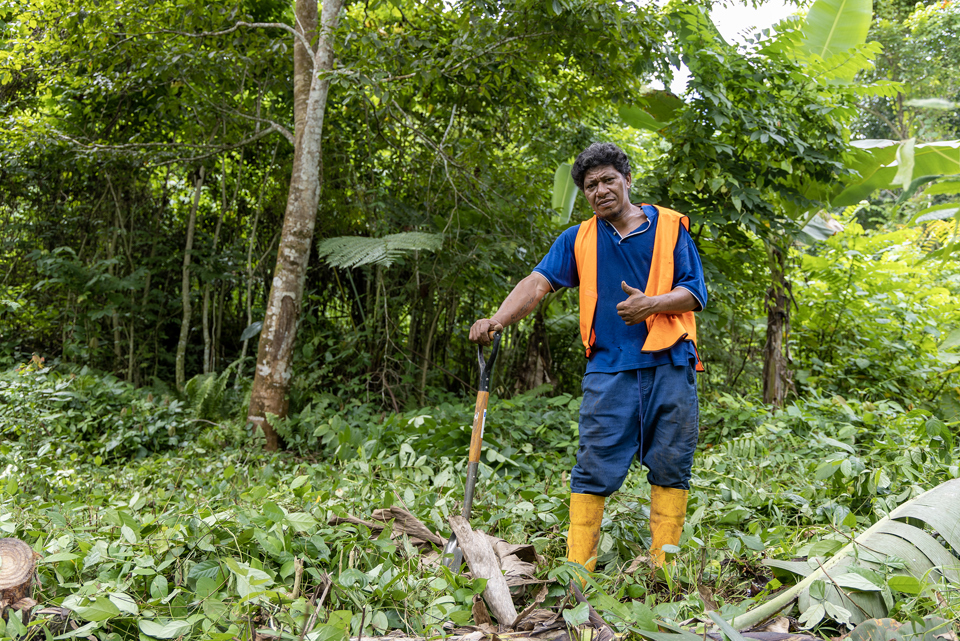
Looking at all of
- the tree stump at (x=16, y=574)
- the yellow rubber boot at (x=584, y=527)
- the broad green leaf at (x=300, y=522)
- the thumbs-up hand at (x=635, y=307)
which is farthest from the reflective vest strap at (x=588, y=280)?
the tree stump at (x=16, y=574)

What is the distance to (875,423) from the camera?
439 centimetres

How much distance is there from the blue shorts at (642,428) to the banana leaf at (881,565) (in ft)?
1.55

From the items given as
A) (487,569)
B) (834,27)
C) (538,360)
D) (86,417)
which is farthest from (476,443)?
(834,27)

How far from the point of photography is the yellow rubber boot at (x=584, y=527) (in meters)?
2.44

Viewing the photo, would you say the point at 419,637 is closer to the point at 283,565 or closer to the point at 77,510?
the point at 283,565

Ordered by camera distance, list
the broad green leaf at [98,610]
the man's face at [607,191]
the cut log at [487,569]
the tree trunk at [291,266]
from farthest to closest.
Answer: the tree trunk at [291,266], the man's face at [607,191], the cut log at [487,569], the broad green leaf at [98,610]

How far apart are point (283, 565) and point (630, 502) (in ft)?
5.75

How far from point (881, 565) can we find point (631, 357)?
1.03 m

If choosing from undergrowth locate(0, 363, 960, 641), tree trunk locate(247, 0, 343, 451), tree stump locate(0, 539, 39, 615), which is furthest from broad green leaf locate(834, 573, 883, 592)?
tree trunk locate(247, 0, 343, 451)

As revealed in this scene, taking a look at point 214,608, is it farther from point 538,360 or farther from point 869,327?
point 869,327

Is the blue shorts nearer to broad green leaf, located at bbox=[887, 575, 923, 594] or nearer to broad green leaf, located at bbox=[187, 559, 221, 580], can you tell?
broad green leaf, located at bbox=[887, 575, 923, 594]

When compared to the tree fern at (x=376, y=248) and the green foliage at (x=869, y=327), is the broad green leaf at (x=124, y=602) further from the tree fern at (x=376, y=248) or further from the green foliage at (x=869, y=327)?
the green foliage at (x=869, y=327)

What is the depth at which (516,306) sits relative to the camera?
2.60 metres

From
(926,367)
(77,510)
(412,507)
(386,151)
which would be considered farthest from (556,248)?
(926,367)
